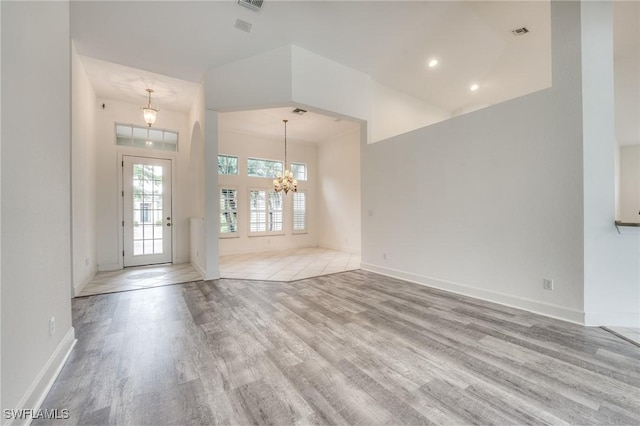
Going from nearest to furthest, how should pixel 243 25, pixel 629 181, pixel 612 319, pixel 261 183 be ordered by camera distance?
pixel 612 319
pixel 243 25
pixel 629 181
pixel 261 183

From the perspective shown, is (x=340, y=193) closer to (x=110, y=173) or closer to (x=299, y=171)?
(x=299, y=171)

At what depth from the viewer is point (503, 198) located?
327cm

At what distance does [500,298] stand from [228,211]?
6.71 meters

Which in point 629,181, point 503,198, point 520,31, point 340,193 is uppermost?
point 520,31

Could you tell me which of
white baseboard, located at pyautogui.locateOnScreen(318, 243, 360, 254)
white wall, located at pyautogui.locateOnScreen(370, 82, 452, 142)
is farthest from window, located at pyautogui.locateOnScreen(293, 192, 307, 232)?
white wall, located at pyautogui.locateOnScreen(370, 82, 452, 142)

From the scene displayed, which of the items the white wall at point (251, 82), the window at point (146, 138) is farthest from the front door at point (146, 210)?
the white wall at point (251, 82)

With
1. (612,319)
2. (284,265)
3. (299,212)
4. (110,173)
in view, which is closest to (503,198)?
(612,319)

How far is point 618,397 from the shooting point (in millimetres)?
1623

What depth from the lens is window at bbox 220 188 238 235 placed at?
24.2ft

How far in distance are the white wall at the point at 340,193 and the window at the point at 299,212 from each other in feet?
1.85

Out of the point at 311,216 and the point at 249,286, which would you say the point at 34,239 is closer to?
the point at 249,286

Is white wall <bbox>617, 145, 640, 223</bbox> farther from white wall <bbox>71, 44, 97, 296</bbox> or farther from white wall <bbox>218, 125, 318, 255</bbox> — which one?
white wall <bbox>71, 44, 97, 296</bbox>

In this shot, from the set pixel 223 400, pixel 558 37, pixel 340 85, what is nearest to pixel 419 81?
pixel 340 85

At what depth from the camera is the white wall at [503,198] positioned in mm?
2752
